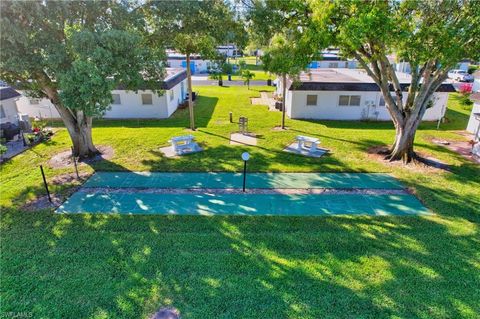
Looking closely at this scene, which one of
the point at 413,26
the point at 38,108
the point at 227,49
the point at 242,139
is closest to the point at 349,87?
the point at 242,139

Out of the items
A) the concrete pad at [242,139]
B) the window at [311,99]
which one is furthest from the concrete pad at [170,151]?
the window at [311,99]

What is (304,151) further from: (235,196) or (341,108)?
(341,108)

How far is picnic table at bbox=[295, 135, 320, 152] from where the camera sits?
14112mm

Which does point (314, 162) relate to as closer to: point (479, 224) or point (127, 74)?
point (479, 224)

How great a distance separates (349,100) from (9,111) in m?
21.7

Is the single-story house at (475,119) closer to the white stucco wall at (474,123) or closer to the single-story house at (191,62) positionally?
the white stucco wall at (474,123)

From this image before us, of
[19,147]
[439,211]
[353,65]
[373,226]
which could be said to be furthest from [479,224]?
[353,65]

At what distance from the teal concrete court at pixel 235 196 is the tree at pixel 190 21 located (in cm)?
562

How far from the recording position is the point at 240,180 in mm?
11195

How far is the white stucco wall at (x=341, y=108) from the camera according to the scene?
2039cm

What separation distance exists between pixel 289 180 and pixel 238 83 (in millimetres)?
27329

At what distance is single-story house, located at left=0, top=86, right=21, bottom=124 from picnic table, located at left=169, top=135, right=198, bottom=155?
36.1ft

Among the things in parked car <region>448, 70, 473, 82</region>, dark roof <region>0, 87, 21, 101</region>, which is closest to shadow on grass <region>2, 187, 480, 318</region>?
dark roof <region>0, 87, 21, 101</region>

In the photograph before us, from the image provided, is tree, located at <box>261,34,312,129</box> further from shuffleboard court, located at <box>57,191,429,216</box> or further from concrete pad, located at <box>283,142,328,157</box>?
shuffleboard court, located at <box>57,191,429,216</box>
